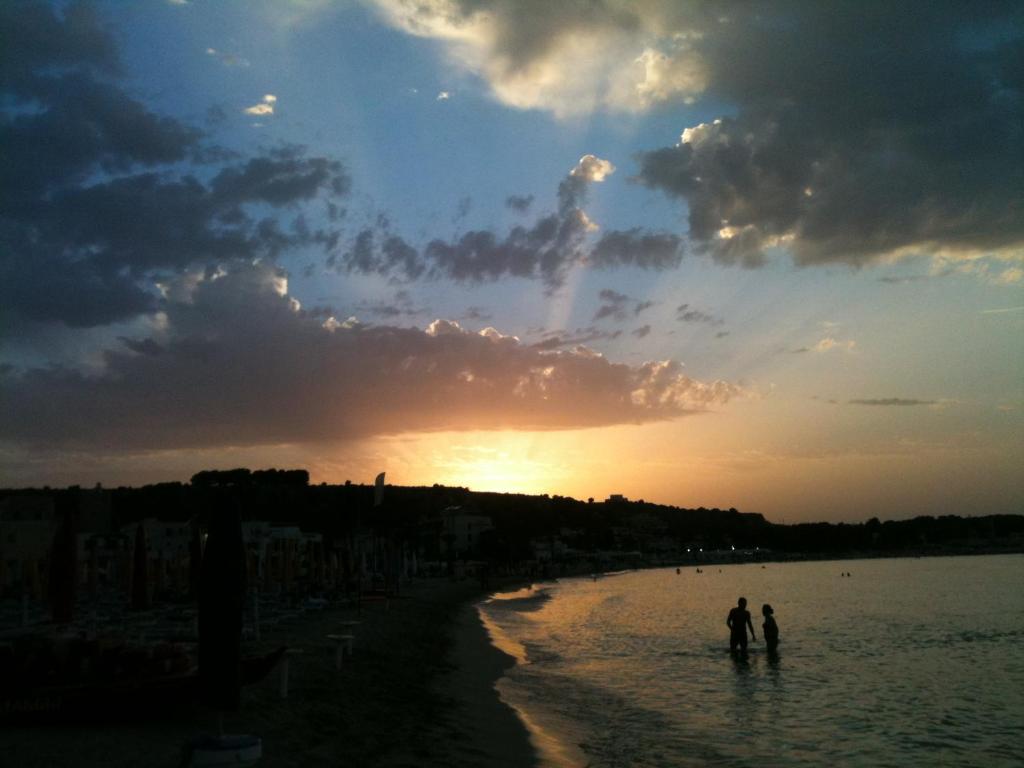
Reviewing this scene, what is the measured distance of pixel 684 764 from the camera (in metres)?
11.5

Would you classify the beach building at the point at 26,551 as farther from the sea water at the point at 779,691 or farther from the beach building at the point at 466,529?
the beach building at the point at 466,529

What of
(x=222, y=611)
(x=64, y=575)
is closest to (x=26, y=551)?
(x=64, y=575)

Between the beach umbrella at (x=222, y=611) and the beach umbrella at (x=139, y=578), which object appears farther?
the beach umbrella at (x=139, y=578)

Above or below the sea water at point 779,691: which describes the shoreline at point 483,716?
above

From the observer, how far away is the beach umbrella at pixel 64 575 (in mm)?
17266

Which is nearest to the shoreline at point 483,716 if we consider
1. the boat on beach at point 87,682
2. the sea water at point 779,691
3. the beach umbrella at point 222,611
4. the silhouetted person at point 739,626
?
the sea water at point 779,691

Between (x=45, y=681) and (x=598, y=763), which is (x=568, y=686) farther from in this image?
(x=45, y=681)

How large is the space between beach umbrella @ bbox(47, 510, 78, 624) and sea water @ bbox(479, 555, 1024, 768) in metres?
9.67

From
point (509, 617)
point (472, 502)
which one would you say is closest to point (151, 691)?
point (509, 617)

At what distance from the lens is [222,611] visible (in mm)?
7871

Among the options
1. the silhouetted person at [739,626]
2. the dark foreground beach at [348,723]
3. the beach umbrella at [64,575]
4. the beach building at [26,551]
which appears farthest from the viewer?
the beach building at [26,551]

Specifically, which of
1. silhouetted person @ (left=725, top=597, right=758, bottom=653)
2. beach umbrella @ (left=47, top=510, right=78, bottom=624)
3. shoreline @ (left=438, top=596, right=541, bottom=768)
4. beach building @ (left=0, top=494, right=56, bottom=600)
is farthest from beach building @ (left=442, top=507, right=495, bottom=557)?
beach umbrella @ (left=47, top=510, right=78, bottom=624)

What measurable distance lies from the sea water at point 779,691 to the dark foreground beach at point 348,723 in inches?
38.6

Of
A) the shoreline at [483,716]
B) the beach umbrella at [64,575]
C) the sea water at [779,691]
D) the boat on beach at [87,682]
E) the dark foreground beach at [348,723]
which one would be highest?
the beach umbrella at [64,575]
